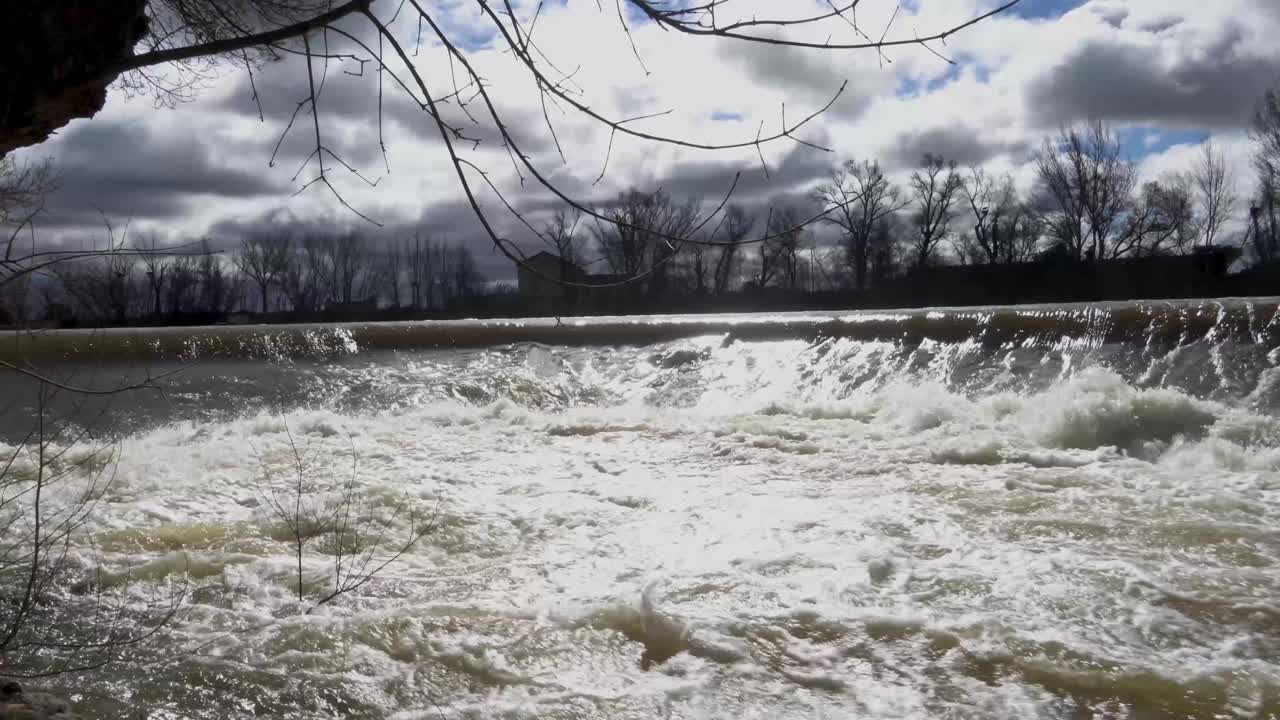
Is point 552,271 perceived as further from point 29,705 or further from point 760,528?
point 760,528

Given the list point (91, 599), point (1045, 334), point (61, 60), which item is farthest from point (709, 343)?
point (61, 60)

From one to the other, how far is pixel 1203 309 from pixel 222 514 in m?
8.39

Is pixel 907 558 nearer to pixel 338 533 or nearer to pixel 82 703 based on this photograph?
pixel 338 533

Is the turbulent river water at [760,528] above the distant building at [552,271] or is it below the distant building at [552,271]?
below

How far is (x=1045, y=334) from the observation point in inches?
371

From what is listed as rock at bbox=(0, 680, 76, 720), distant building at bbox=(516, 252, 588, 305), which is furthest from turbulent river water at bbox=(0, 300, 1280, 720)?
distant building at bbox=(516, 252, 588, 305)

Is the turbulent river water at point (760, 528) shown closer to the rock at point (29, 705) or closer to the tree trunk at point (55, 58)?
the rock at point (29, 705)

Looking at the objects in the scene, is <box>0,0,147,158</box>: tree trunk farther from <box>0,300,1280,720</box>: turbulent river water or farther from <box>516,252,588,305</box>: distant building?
<box>0,300,1280,720</box>: turbulent river water

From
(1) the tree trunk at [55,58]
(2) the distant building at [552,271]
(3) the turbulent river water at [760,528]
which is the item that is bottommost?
(3) the turbulent river water at [760,528]

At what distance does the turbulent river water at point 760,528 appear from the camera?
10.5ft

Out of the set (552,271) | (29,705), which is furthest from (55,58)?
(29,705)

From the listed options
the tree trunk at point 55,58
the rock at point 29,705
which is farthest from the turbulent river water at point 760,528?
the tree trunk at point 55,58

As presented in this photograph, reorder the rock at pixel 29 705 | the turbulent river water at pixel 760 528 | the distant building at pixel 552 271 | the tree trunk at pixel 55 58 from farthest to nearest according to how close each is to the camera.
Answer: the turbulent river water at pixel 760 528
the rock at pixel 29 705
the distant building at pixel 552 271
the tree trunk at pixel 55 58

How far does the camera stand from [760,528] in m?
4.99
